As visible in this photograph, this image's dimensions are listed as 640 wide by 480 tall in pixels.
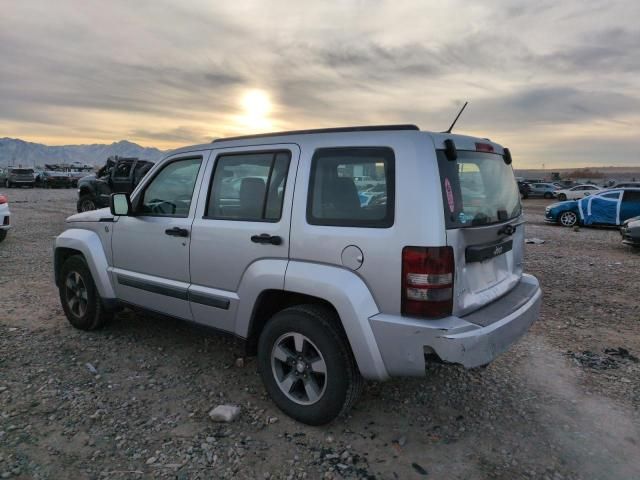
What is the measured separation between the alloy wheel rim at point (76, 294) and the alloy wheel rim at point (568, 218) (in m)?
15.8

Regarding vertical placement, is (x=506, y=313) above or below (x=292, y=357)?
above

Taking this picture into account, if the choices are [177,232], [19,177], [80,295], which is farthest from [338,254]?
[19,177]

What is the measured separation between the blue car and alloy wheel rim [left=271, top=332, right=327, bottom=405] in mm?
14847

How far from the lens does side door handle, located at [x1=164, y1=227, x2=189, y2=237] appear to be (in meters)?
3.57

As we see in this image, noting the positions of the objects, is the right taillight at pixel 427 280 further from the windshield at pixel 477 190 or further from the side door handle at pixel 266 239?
the side door handle at pixel 266 239

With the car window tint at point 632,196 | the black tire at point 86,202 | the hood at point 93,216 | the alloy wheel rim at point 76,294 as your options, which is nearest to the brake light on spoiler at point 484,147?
the hood at point 93,216

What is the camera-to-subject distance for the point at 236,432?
9.79ft

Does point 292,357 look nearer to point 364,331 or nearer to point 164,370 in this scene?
point 364,331

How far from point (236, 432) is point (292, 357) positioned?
603 mm

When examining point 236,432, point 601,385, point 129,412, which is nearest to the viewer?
point 236,432

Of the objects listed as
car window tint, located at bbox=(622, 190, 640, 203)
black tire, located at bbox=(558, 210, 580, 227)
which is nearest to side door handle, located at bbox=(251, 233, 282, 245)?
car window tint, located at bbox=(622, 190, 640, 203)

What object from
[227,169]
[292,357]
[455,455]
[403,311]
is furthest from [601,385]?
[227,169]

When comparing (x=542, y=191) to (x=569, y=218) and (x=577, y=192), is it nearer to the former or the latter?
(x=577, y=192)

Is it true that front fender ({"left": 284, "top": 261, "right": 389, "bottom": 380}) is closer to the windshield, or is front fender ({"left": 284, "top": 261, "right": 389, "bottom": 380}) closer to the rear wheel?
the windshield
